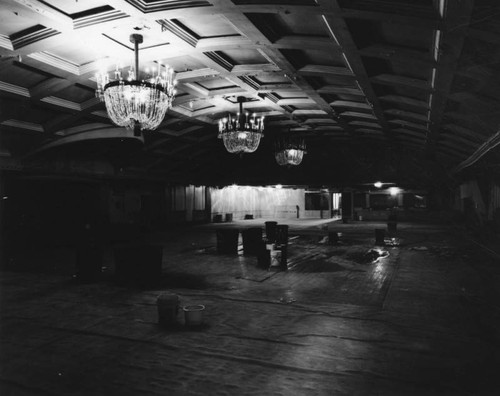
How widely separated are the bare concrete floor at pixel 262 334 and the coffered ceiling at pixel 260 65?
155 inches

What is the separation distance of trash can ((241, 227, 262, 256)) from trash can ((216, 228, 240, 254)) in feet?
1.12

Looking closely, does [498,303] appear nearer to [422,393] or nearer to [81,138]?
[422,393]

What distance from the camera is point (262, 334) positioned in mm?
5035

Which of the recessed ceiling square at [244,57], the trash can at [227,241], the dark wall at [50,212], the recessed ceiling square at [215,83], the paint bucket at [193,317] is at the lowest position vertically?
the paint bucket at [193,317]

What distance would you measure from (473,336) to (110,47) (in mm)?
7942

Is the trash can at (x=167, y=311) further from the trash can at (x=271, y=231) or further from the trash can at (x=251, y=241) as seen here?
the trash can at (x=271, y=231)

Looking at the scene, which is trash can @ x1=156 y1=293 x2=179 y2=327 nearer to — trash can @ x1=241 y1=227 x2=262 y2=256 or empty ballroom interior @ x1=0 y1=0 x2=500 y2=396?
empty ballroom interior @ x1=0 y1=0 x2=500 y2=396

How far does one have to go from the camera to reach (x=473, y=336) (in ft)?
16.0

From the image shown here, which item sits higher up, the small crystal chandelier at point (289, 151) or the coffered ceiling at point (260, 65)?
the coffered ceiling at point (260, 65)

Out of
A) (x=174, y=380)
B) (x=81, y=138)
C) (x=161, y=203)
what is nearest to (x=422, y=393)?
(x=174, y=380)

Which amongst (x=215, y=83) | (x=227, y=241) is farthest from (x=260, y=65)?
(x=227, y=241)

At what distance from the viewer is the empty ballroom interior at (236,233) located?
162 inches

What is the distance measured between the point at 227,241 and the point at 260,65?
21.3ft

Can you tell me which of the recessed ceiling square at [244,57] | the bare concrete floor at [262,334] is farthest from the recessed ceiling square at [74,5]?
the bare concrete floor at [262,334]
